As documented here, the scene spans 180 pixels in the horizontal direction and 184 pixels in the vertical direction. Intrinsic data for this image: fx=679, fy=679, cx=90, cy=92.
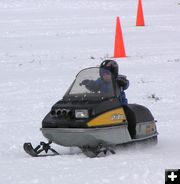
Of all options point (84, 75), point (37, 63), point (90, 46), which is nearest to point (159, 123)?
point (84, 75)

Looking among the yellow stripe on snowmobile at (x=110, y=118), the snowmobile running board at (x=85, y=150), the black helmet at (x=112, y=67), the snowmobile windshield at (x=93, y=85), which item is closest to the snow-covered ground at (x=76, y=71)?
the snowmobile running board at (x=85, y=150)

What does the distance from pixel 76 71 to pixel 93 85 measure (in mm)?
5361

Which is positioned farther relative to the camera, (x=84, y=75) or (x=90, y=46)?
(x=90, y=46)

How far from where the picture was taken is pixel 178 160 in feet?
21.4

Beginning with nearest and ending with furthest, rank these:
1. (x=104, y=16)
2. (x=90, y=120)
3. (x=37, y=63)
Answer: (x=90, y=120), (x=37, y=63), (x=104, y=16)

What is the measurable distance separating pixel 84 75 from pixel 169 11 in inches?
595

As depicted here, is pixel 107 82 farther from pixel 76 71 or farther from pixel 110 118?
pixel 76 71

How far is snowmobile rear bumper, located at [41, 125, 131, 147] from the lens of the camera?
6.80 meters

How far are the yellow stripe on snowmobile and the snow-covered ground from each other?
352mm

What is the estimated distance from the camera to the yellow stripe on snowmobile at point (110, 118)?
6.85 m

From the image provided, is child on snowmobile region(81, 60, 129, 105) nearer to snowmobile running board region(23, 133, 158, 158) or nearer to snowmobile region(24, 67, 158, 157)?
snowmobile region(24, 67, 158, 157)

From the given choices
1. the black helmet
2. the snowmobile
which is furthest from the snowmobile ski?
the black helmet

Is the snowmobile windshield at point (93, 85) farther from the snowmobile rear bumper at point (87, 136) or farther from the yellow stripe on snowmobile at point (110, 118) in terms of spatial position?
the snowmobile rear bumper at point (87, 136)

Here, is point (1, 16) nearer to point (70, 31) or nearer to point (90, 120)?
point (70, 31)
